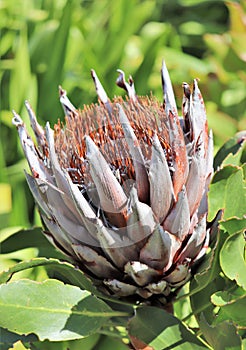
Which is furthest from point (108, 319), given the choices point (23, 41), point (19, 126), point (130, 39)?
point (130, 39)

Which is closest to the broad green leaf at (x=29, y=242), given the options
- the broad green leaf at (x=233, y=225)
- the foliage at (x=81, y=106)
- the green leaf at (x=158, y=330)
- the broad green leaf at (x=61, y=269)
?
the foliage at (x=81, y=106)

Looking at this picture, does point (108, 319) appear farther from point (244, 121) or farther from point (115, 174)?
point (244, 121)

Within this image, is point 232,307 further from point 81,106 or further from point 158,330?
point 81,106

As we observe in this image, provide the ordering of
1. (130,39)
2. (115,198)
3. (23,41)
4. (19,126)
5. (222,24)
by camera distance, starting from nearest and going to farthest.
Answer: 1. (115,198)
2. (19,126)
3. (23,41)
4. (130,39)
5. (222,24)

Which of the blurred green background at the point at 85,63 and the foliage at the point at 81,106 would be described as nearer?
the foliage at the point at 81,106

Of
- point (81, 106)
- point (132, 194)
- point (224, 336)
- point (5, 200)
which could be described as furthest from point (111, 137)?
point (81, 106)

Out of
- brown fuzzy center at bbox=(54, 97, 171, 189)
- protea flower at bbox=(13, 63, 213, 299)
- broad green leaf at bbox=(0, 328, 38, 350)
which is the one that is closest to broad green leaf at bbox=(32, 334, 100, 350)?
broad green leaf at bbox=(0, 328, 38, 350)

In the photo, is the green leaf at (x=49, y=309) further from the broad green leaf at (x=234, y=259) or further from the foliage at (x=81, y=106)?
the broad green leaf at (x=234, y=259)
